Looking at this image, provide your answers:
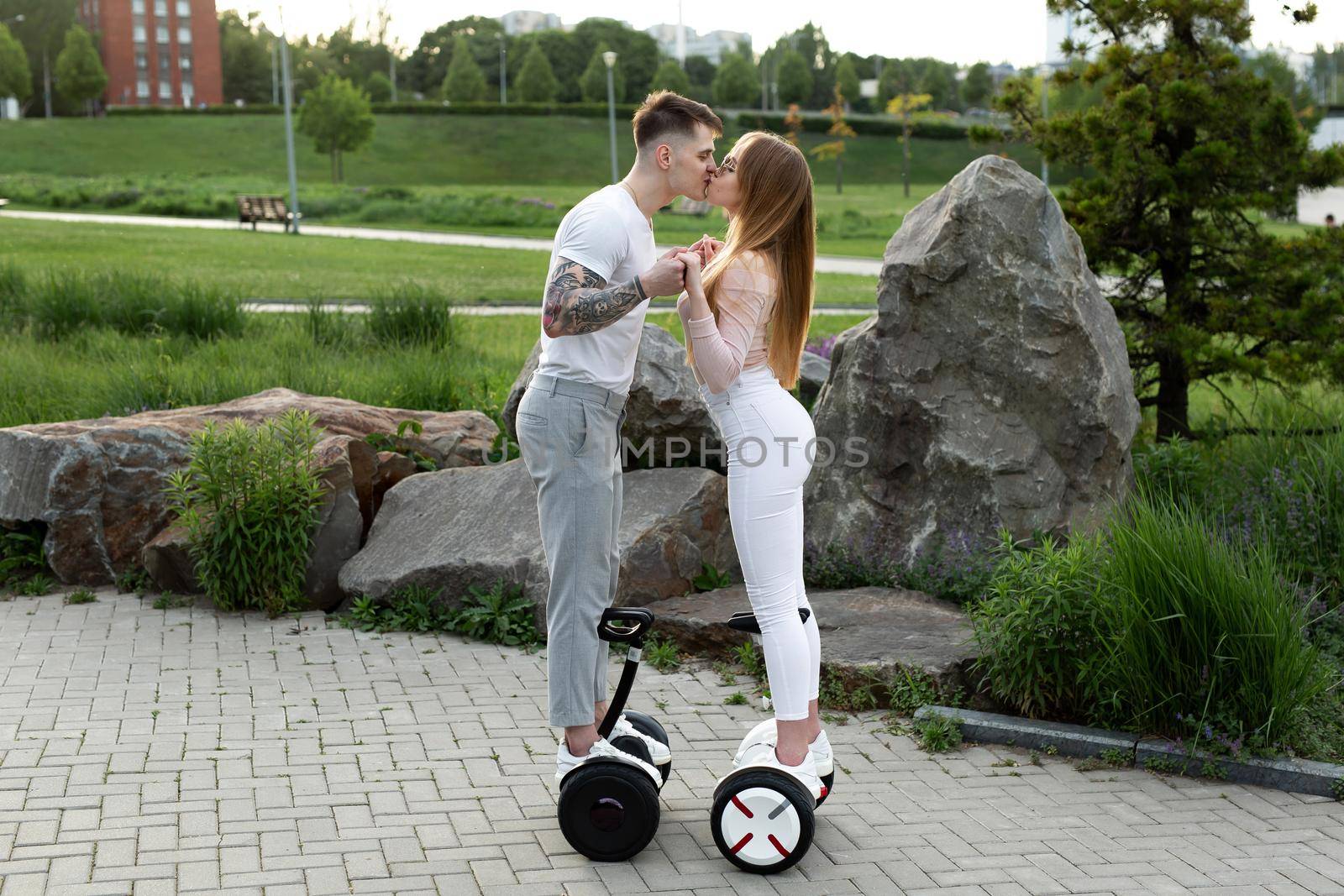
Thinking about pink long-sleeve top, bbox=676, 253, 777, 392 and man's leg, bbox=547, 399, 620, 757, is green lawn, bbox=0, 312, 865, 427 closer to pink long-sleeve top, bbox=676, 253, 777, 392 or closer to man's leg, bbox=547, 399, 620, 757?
man's leg, bbox=547, 399, 620, 757

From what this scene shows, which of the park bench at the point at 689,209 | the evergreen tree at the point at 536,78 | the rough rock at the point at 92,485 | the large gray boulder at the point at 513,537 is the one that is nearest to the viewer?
the large gray boulder at the point at 513,537

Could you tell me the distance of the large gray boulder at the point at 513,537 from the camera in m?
6.00

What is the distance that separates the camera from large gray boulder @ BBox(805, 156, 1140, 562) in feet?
20.4

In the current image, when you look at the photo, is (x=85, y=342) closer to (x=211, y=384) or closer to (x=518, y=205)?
(x=211, y=384)

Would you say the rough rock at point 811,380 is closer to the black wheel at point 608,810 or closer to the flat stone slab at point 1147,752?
the flat stone slab at point 1147,752

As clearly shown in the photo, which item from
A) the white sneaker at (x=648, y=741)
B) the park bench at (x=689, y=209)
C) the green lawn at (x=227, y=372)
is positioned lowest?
the white sneaker at (x=648, y=741)

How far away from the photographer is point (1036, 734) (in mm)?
4680

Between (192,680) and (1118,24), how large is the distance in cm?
656

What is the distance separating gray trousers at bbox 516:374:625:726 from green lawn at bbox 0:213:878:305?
1048cm

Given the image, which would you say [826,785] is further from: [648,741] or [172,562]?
[172,562]

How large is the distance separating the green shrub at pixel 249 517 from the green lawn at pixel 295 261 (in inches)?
302

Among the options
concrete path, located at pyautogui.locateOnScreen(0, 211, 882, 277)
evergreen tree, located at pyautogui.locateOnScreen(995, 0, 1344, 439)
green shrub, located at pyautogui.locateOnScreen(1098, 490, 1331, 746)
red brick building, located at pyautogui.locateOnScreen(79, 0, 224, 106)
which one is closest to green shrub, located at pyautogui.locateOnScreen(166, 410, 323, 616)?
green shrub, located at pyautogui.locateOnScreen(1098, 490, 1331, 746)

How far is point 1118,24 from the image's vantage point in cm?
813

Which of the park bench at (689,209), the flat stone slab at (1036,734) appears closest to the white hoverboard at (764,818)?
the flat stone slab at (1036,734)
